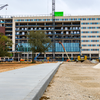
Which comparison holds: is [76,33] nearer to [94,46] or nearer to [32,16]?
[94,46]

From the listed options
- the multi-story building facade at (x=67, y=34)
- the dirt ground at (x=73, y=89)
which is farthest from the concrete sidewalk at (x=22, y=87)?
the multi-story building facade at (x=67, y=34)

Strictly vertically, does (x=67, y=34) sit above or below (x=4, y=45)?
above

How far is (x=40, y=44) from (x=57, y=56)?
4588cm

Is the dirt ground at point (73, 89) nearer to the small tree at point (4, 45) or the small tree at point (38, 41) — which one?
the small tree at point (38, 41)

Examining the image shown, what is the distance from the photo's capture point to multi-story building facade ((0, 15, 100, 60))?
88.7 metres

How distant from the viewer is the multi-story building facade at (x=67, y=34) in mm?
88688

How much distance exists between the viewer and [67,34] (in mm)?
89500

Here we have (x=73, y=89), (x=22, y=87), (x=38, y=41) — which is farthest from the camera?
(x=38, y=41)

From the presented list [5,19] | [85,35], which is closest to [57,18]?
[85,35]

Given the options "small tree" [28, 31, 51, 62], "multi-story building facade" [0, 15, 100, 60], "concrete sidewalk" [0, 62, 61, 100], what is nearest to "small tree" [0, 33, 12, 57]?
"small tree" [28, 31, 51, 62]

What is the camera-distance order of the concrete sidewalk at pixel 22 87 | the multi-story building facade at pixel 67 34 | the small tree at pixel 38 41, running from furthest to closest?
1. the multi-story building facade at pixel 67 34
2. the small tree at pixel 38 41
3. the concrete sidewalk at pixel 22 87

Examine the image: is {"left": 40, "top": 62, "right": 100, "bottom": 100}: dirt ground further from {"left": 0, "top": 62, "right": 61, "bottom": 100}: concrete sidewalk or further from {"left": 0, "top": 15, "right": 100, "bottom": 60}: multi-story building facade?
{"left": 0, "top": 15, "right": 100, "bottom": 60}: multi-story building facade

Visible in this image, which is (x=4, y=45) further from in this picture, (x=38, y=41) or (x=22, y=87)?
(x=22, y=87)

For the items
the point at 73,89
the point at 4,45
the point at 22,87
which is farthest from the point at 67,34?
the point at 22,87
